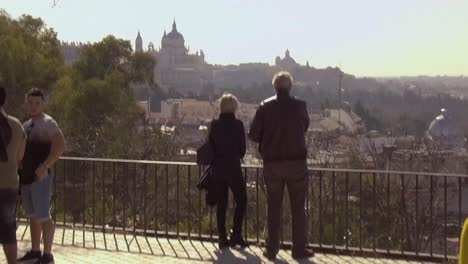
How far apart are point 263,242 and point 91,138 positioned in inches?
809

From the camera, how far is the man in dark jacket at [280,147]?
8.69 m

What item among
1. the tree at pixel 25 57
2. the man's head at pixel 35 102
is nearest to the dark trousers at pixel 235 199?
the man's head at pixel 35 102

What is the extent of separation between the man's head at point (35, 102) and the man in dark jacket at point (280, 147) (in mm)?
2034

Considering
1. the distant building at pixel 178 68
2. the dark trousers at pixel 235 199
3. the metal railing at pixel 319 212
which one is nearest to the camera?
the dark trousers at pixel 235 199

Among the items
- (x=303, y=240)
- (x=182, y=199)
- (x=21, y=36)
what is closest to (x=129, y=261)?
(x=303, y=240)

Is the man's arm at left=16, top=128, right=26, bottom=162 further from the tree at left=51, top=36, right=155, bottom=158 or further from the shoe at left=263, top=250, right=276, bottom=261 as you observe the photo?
the tree at left=51, top=36, right=155, bottom=158

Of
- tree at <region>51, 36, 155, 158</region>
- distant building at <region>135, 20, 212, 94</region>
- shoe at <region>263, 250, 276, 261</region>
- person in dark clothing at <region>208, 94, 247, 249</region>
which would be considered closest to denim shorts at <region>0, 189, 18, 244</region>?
person in dark clothing at <region>208, 94, 247, 249</region>

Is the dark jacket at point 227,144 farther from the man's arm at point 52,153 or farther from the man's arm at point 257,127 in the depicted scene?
the man's arm at point 52,153

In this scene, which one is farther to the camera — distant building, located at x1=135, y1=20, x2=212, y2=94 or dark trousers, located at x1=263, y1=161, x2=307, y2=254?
distant building, located at x1=135, y1=20, x2=212, y2=94

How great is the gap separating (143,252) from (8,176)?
2.30 m

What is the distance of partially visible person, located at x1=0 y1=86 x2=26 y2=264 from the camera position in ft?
24.8

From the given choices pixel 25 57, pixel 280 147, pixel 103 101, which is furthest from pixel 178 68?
pixel 280 147

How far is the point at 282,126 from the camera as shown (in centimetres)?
867

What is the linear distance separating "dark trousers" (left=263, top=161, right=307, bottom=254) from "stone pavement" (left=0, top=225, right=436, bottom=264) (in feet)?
0.98
